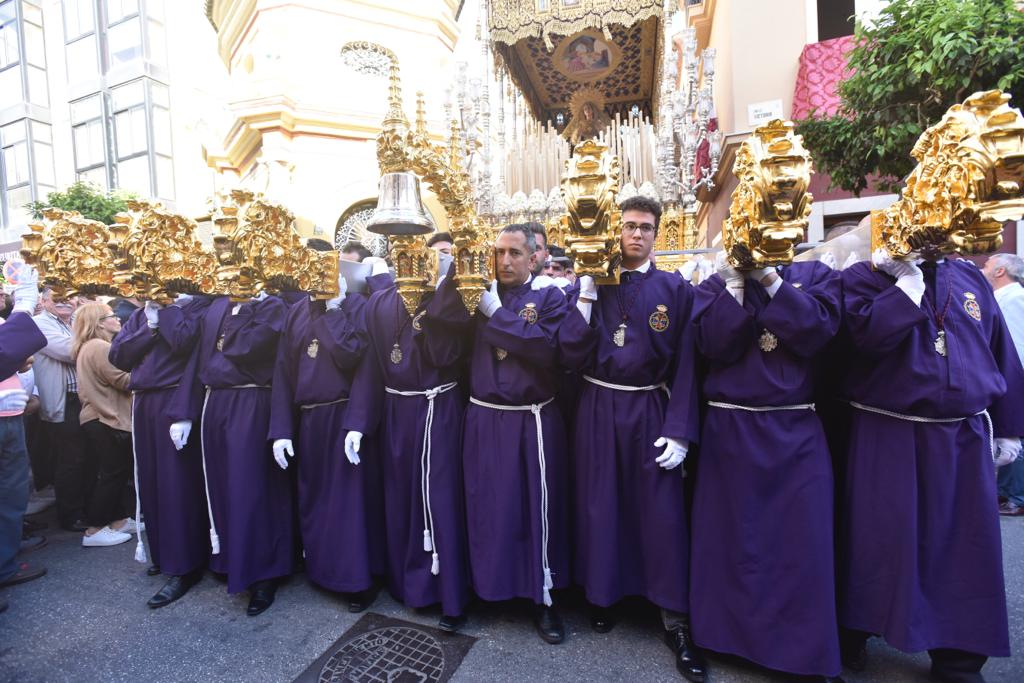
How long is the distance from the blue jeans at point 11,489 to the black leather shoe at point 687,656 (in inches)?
156

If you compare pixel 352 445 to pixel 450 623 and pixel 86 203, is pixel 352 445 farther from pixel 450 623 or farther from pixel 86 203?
pixel 86 203

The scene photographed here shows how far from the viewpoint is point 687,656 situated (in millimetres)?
2428

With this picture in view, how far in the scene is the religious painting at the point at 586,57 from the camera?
7.97 metres

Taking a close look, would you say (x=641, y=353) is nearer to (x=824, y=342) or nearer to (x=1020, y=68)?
(x=824, y=342)

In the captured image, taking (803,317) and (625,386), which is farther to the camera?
(625,386)

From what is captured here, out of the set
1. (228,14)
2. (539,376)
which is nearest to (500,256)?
(539,376)

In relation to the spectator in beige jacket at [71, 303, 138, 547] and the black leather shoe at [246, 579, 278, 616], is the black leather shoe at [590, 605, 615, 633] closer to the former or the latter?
the black leather shoe at [246, 579, 278, 616]

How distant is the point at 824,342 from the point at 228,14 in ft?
52.0

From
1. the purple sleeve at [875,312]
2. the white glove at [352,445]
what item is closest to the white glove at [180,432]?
the white glove at [352,445]

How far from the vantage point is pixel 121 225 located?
3.16m

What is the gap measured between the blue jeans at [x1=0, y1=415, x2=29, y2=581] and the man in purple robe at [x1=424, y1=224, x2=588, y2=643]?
9.71 ft

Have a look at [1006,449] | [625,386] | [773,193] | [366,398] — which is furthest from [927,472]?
[366,398]

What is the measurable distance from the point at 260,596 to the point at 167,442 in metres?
1.14

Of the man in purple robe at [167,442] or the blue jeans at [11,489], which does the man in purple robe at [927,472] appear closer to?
the man in purple robe at [167,442]
